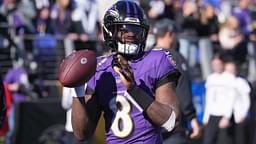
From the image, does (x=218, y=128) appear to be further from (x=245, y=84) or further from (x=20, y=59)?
(x=20, y=59)

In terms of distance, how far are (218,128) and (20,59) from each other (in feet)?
13.4

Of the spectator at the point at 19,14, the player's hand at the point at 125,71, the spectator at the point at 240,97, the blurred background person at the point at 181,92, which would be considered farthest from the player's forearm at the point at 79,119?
the spectator at the point at 19,14

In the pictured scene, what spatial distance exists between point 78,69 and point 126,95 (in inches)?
12.5

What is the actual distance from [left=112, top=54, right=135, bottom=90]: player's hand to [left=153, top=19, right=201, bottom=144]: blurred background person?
1.99 meters

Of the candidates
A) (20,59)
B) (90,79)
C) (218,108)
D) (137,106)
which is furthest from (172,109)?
(20,59)

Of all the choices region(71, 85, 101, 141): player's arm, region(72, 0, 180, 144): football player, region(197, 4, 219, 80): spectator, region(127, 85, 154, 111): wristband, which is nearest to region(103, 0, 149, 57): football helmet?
region(72, 0, 180, 144): football player

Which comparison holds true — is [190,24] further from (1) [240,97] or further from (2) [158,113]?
(2) [158,113]

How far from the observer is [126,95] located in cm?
431

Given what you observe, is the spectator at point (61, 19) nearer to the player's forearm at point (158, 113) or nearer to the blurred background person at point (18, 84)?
the blurred background person at point (18, 84)

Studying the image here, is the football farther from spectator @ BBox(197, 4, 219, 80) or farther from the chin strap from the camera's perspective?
spectator @ BBox(197, 4, 219, 80)

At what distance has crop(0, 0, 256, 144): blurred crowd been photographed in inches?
495

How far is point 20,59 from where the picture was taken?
1255 cm

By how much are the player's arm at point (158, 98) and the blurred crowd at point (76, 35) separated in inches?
288

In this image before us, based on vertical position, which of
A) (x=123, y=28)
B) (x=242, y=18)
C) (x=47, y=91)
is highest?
(x=123, y=28)
